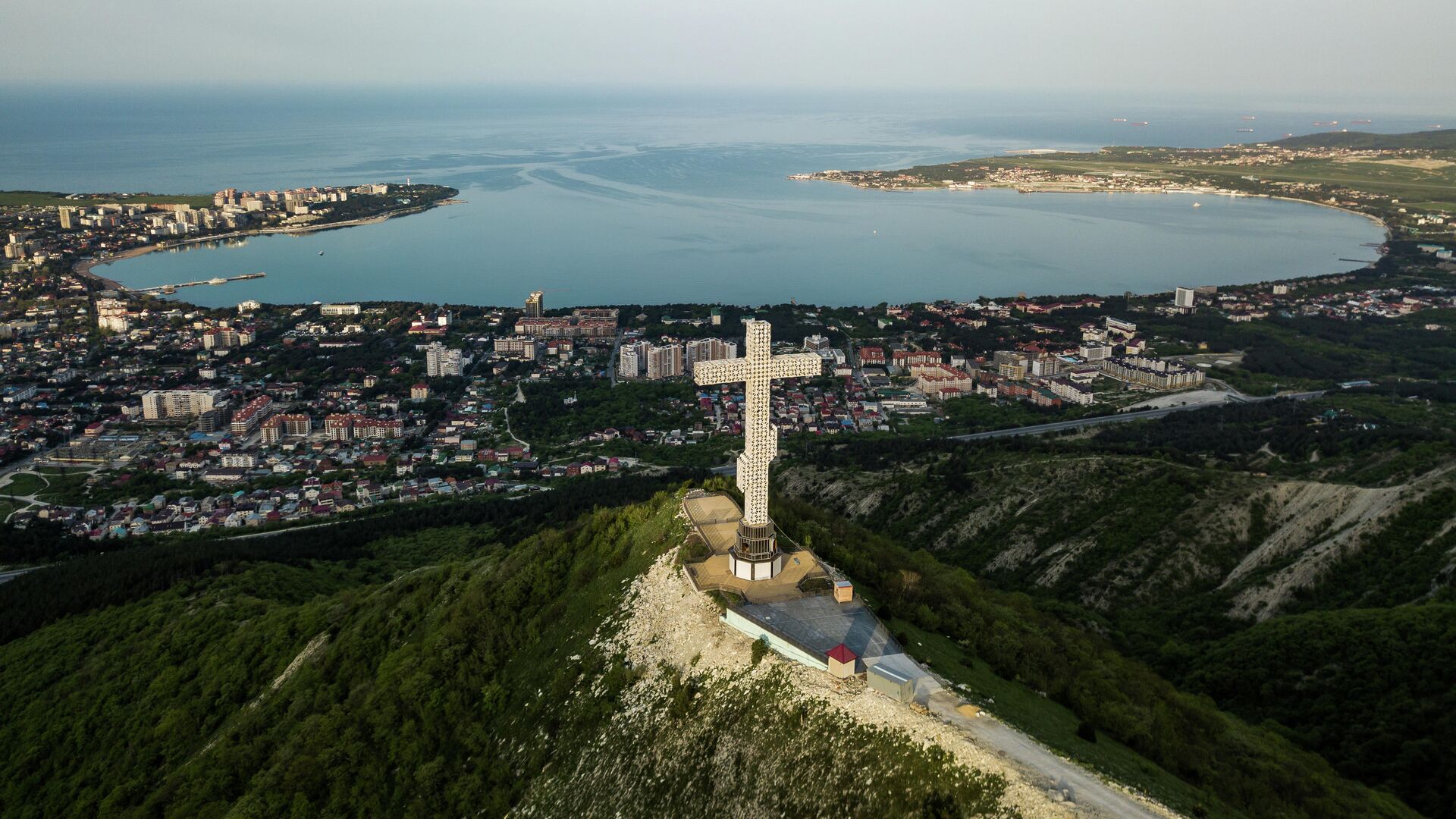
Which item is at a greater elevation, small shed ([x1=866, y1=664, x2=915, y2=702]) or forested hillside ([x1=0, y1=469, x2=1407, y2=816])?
small shed ([x1=866, y1=664, x2=915, y2=702])

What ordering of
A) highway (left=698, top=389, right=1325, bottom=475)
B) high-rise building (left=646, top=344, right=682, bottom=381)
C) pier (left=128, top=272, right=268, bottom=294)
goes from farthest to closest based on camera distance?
pier (left=128, top=272, right=268, bottom=294) → high-rise building (left=646, top=344, right=682, bottom=381) → highway (left=698, top=389, right=1325, bottom=475)

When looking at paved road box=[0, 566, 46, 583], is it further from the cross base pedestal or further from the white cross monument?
the white cross monument

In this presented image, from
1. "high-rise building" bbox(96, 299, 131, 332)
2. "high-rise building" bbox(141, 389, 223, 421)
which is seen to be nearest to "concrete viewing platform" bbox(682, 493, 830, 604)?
"high-rise building" bbox(141, 389, 223, 421)

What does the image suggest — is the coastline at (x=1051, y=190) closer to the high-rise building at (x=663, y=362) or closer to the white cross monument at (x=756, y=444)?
the high-rise building at (x=663, y=362)

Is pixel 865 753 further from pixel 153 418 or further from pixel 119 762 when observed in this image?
pixel 153 418

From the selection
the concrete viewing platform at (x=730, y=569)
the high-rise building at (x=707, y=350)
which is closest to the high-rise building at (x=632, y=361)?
the high-rise building at (x=707, y=350)

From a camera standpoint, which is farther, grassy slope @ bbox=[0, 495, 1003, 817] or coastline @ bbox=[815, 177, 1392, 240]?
coastline @ bbox=[815, 177, 1392, 240]

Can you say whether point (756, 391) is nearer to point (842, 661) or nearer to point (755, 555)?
point (755, 555)
